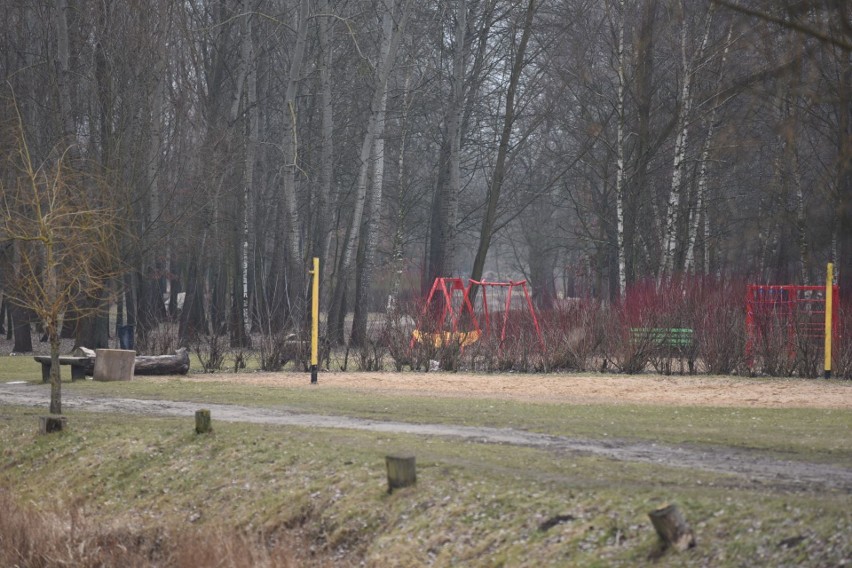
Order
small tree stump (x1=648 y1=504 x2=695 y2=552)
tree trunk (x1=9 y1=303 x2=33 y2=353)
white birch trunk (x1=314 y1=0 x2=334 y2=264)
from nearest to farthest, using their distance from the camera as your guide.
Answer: small tree stump (x1=648 y1=504 x2=695 y2=552), tree trunk (x1=9 y1=303 x2=33 y2=353), white birch trunk (x1=314 y1=0 x2=334 y2=264)

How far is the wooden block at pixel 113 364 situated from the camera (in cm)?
1953

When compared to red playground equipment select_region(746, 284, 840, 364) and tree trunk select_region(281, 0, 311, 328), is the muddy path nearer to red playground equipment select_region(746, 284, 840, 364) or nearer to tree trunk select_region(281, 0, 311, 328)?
red playground equipment select_region(746, 284, 840, 364)

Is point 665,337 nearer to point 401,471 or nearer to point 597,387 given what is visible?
point 597,387

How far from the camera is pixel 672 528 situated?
7.68 m

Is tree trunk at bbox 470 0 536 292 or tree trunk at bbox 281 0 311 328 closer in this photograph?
tree trunk at bbox 281 0 311 328

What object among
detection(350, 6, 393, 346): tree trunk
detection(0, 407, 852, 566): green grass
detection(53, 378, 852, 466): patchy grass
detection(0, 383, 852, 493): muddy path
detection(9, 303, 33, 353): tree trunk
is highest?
detection(350, 6, 393, 346): tree trunk

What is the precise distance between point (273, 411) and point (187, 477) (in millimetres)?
3164

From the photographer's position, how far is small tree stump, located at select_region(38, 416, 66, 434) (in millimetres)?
13172

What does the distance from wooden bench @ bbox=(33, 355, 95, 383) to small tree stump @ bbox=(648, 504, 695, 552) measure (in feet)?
45.1

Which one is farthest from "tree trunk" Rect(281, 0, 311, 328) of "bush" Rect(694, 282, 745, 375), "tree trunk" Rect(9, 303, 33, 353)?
"bush" Rect(694, 282, 745, 375)

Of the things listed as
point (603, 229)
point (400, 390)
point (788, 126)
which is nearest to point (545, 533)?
point (788, 126)

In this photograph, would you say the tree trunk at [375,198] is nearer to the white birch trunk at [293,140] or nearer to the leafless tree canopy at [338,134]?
the leafless tree canopy at [338,134]

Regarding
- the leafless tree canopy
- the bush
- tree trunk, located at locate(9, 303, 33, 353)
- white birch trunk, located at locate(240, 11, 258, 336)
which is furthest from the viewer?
white birch trunk, located at locate(240, 11, 258, 336)

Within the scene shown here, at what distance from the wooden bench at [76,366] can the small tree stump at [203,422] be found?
26.1ft
